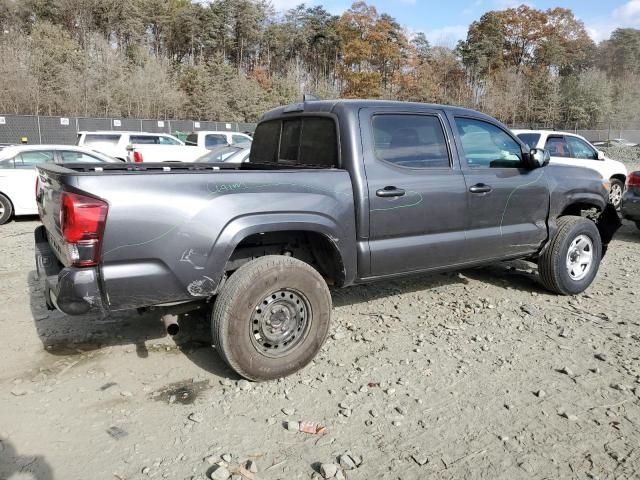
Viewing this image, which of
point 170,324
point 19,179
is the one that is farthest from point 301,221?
point 19,179

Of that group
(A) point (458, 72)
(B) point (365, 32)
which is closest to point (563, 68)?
(A) point (458, 72)

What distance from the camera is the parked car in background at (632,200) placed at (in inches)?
321

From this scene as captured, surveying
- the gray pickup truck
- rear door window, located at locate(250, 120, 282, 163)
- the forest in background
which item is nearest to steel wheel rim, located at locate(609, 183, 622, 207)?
the gray pickup truck

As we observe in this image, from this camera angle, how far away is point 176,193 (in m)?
3.00

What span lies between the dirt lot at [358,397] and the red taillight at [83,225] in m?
1.03

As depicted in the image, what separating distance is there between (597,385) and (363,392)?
5.34 feet

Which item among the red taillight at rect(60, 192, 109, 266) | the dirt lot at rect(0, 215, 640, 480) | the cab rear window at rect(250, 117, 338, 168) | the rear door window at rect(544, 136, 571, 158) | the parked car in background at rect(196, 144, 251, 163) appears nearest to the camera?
the dirt lot at rect(0, 215, 640, 480)

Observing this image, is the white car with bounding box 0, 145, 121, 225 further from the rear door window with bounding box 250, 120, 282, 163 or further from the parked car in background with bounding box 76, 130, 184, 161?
the rear door window with bounding box 250, 120, 282, 163

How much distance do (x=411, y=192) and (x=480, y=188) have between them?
0.79 m

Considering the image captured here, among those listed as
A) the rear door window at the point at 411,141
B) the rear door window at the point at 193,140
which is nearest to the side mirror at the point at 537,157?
the rear door window at the point at 411,141

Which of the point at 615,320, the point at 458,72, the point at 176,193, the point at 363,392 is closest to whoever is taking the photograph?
the point at 176,193

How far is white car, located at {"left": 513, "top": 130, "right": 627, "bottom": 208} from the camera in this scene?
32.0 ft

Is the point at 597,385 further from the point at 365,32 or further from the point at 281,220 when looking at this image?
the point at 365,32

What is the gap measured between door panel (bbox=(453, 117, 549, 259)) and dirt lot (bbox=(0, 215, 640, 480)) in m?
0.70
